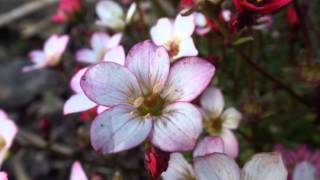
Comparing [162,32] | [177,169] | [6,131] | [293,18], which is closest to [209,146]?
[177,169]

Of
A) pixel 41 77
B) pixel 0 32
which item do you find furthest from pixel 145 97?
pixel 0 32

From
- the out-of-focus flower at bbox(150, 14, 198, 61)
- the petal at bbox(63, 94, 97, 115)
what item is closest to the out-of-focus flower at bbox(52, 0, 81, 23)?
the out-of-focus flower at bbox(150, 14, 198, 61)

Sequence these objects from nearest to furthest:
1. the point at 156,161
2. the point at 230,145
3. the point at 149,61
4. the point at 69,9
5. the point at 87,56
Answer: the point at 156,161
the point at 149,61
the point at 230,145
the point at 87,56
the point at 69,9

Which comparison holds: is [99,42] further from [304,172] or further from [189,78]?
[304,172]

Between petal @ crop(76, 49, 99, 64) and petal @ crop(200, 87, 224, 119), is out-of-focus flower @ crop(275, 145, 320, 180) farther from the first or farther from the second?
petal @ crop(76, 49, 99, 64)

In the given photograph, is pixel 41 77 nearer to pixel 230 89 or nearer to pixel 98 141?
pixel 230 89
